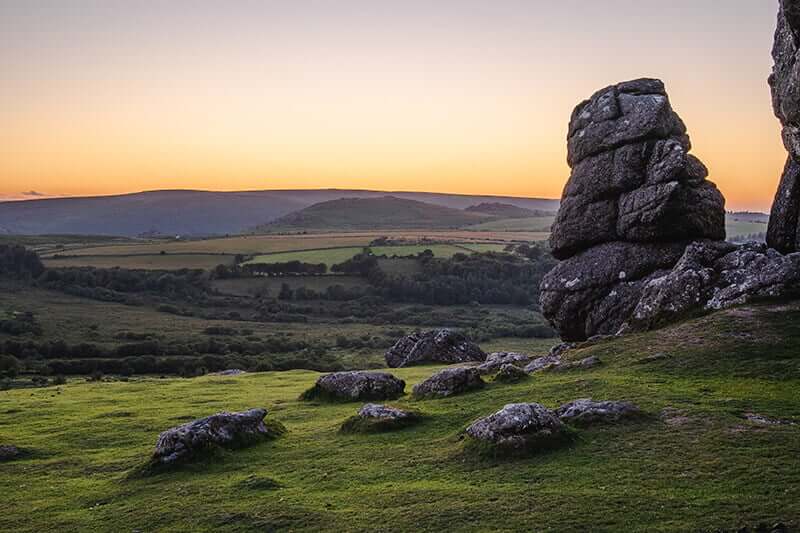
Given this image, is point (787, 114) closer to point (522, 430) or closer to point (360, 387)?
point (522, 430)

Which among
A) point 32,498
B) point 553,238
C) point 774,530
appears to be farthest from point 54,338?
point 774,530

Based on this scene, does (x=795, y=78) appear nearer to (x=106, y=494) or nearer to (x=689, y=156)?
(x=689, y=156)

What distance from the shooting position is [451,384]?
33.2m

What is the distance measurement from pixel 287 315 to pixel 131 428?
11698 cm

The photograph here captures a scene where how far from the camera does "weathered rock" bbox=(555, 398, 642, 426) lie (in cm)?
2328

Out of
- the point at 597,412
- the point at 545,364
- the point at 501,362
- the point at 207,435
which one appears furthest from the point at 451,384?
the point at 207,435

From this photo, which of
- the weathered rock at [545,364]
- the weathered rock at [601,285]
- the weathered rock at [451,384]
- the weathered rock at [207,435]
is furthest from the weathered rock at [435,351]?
the weathered rock at [207,435]

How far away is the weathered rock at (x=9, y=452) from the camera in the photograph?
28569 millimetres

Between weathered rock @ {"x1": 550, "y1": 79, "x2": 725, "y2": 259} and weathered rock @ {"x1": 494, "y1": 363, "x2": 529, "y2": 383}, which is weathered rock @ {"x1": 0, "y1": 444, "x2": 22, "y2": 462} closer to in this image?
weathered rock @ {"x1": 494, "y1": 363, "x2": 529, "y2": 383}

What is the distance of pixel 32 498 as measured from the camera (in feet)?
76.0

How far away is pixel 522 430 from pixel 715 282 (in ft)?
67.3

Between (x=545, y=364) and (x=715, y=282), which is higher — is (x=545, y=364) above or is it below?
below

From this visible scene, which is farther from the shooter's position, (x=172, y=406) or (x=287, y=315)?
(x=287, y=315)

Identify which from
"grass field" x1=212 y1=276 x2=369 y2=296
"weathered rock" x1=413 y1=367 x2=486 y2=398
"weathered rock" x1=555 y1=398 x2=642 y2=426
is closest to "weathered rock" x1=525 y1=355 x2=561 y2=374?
"weathered rock" x1=413 y1=367 x2=486 y2=398
